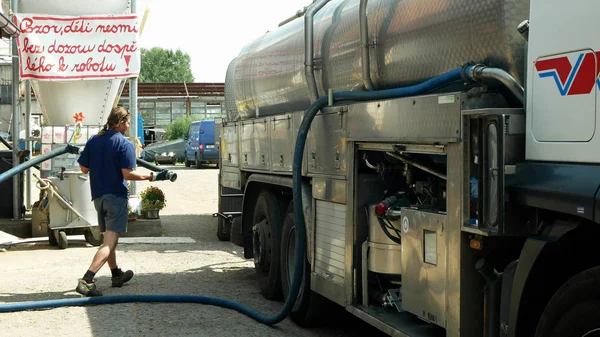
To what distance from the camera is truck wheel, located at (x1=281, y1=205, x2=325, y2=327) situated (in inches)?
298

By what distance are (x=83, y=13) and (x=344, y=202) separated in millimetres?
9901

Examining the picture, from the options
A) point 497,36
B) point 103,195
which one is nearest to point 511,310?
point 497,36

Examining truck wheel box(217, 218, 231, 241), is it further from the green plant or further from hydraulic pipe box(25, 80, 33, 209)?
hydraulic pipe box(25, 80, 33, 209)

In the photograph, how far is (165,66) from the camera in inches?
5113

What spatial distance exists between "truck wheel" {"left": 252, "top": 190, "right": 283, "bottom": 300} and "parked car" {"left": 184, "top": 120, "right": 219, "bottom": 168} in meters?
28.9

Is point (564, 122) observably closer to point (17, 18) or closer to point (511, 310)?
point (511, 310)

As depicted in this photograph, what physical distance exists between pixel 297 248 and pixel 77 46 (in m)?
8.78

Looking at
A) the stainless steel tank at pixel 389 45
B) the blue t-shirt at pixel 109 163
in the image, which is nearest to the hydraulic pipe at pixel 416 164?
the stainless steel tank at pixel 389 45

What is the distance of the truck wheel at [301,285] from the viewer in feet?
24.8

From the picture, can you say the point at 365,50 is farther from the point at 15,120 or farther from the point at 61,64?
the point at 15,120

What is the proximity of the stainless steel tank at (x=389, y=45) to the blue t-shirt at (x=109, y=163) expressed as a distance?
5.23 feet

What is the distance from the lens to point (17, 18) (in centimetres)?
1446

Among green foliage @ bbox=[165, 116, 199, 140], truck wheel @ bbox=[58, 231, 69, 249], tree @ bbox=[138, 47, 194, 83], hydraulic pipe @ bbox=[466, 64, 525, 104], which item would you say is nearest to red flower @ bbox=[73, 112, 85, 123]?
truck wheel @ bbox=[58, 231, 69, 249]

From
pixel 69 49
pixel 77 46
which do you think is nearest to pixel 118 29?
pixel 77 46
